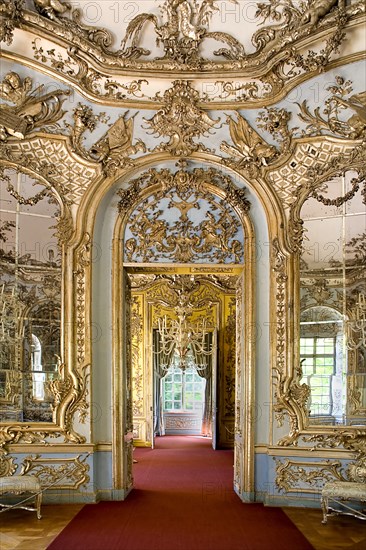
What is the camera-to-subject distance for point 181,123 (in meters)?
7.38

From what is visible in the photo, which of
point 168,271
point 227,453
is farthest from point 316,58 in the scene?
point 227,453

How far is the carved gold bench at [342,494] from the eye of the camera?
6.05 m

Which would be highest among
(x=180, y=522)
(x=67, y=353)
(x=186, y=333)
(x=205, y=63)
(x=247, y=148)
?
(x=205, y=63)

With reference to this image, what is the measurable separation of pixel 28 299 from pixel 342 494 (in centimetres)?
391

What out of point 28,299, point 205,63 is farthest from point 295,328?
point 205,63

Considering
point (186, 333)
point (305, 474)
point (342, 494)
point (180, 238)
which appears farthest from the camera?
point (186, 333)

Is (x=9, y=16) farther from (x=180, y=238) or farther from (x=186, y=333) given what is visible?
(x=186, y=333)

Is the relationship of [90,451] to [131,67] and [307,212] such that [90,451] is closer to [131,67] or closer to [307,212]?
[307,212]

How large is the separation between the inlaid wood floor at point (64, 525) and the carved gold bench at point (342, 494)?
0.09 m

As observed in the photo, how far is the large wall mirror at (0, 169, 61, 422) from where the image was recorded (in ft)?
22.9

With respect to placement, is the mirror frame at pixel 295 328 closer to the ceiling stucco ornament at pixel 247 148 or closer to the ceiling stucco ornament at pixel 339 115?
the ceiling stucco ornament at pixel 339 115

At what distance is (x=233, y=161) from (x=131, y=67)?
157 centimetres

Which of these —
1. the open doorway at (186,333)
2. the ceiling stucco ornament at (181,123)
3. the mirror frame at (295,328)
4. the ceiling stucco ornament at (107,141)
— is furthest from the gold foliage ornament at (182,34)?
the open doorway at (186,333)

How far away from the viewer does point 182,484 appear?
8.41m
